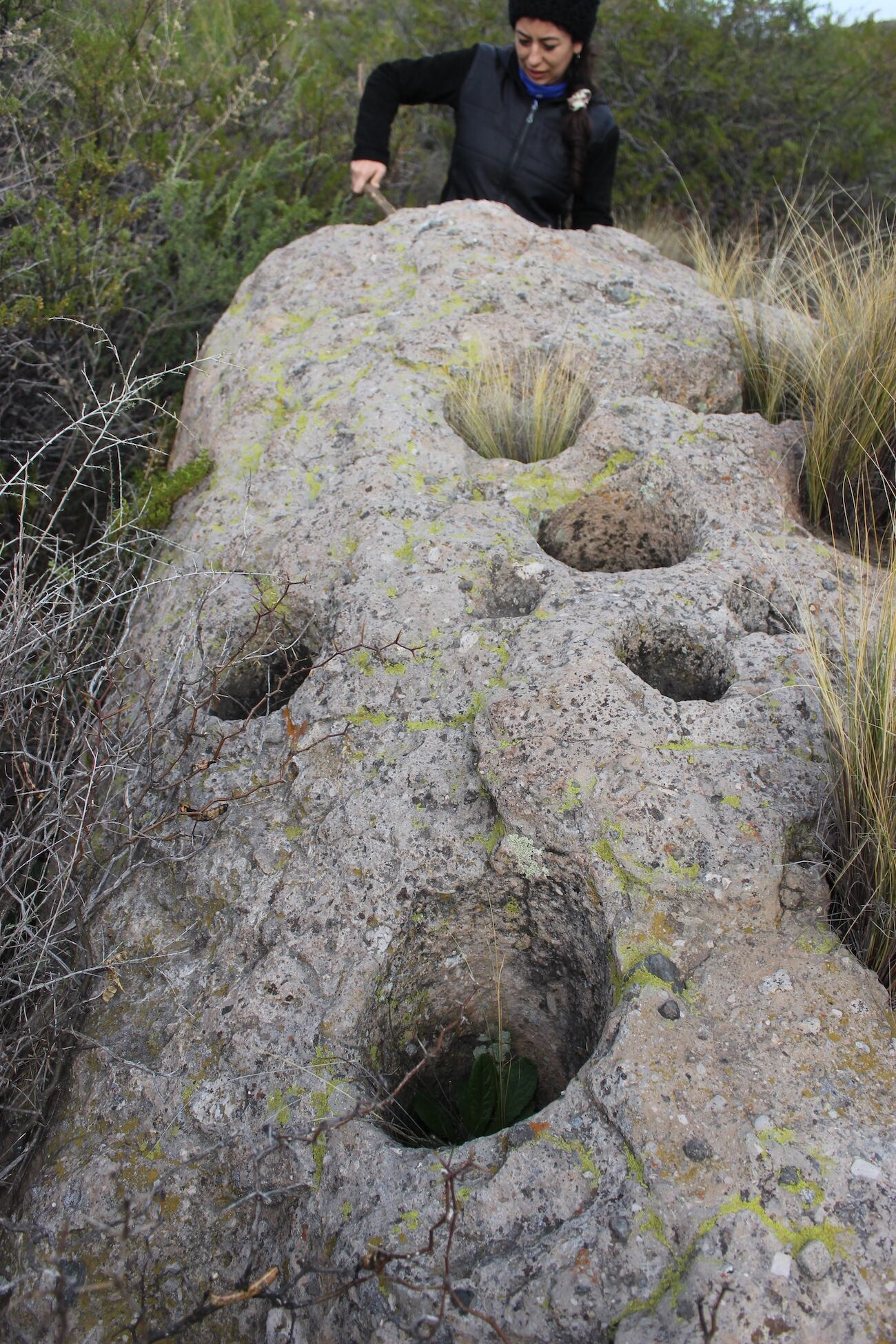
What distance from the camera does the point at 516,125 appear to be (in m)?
4.32

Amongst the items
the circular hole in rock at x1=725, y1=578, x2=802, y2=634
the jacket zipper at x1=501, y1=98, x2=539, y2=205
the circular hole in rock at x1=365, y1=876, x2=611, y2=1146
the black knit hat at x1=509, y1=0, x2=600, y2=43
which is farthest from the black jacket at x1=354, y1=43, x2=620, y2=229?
the circular hole in rock at x1=365, y1=876, x2=611, y2=1146

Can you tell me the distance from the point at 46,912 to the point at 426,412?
5.93 ft

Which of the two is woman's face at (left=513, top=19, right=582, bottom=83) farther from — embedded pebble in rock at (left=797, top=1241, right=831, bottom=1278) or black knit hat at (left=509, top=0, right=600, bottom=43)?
embedded pebble in rock at (left=797, top=1241, right=831, bottom=1278)

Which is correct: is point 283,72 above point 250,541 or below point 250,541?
above

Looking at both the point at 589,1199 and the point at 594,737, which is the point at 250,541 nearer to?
the point at 594,737

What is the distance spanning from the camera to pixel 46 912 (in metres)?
2.06

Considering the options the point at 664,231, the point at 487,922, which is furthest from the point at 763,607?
the point at 664,231

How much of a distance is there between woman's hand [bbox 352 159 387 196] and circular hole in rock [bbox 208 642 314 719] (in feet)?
9.68

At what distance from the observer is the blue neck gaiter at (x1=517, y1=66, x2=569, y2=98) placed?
4.20m

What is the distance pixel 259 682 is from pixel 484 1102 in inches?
47.3

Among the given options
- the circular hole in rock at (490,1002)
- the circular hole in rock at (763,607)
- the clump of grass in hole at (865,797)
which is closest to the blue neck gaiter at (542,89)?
the circular hole in rock at (763,607)

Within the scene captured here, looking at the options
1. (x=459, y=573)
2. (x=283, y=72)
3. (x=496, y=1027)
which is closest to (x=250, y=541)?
(x=459, y=573)

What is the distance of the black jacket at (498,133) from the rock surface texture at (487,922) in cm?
206

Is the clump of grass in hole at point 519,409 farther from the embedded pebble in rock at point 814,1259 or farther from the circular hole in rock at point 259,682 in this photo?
the embedded pebble in rock at point 814,1259
